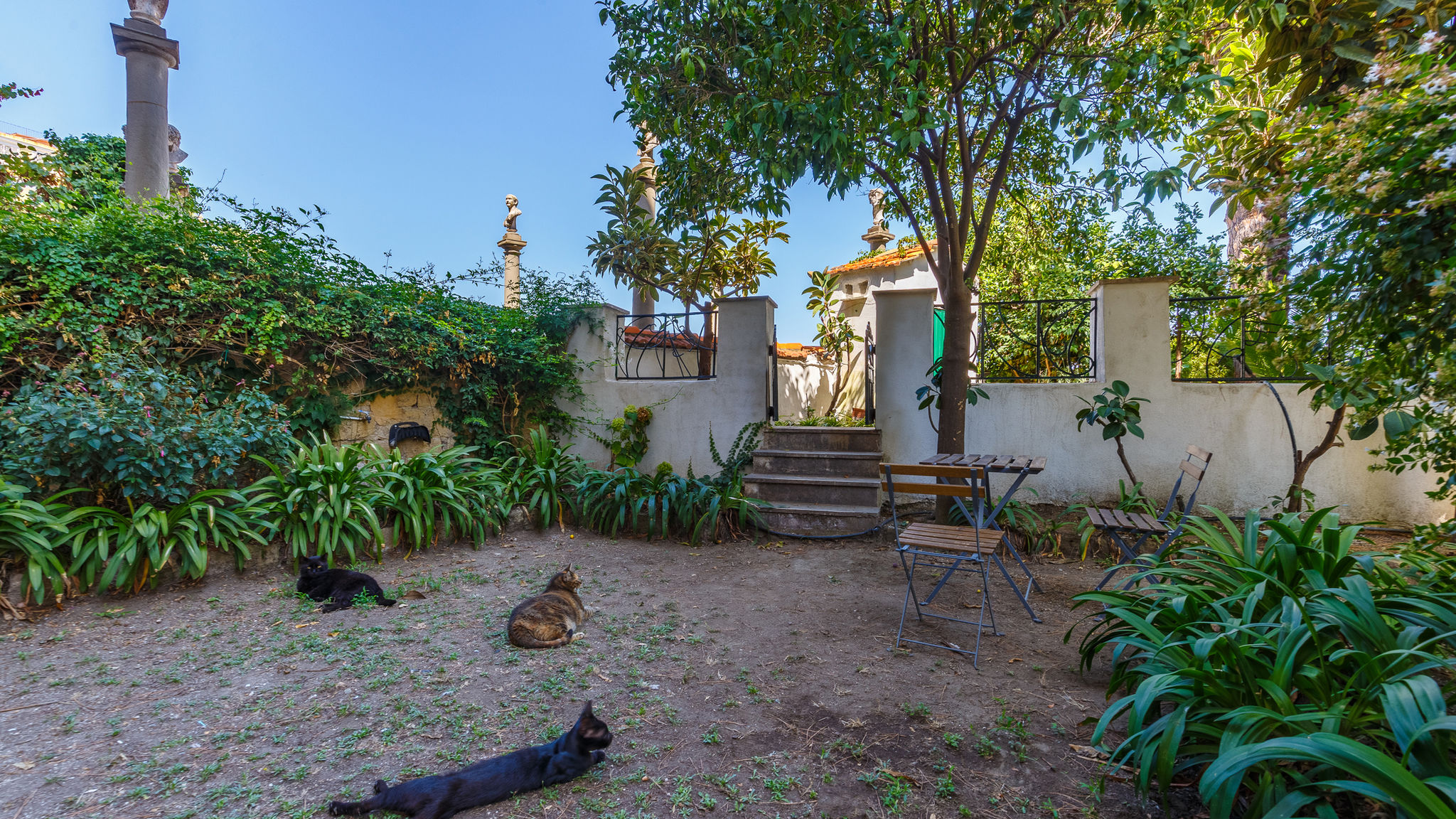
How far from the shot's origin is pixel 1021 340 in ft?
20.9

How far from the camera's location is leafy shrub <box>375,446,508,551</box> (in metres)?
4.52

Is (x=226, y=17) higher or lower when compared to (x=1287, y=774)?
higher

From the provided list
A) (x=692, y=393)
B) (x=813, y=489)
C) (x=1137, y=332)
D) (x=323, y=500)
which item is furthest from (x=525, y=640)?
(x=1137, y=332)

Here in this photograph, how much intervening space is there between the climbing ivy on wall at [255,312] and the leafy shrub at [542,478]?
58 centimetres

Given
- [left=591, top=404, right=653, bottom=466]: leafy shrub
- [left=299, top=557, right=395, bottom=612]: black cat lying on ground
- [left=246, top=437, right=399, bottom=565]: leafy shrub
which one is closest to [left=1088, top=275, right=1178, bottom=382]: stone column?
[left=591, top=404, right=653, bottom=466]: leafy shrub

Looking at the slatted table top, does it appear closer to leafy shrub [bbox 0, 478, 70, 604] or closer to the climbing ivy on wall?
the climbing ivy on wall

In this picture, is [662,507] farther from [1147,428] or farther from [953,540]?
[1147,428]

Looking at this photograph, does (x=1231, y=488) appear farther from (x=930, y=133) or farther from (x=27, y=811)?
(x=27, y=811)

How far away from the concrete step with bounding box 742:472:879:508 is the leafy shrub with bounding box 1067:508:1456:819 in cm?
307

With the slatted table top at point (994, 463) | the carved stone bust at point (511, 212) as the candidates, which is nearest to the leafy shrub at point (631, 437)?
the slatted table top at point (994, 463)

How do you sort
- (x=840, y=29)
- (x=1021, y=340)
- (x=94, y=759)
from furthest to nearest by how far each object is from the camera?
1. (x=1021, y=340)
2. (x=840, y=29)
3. (x=94, y=759)

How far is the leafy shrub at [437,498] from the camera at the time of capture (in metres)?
4.52

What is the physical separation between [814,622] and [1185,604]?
6.25 ft

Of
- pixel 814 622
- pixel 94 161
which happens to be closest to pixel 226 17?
pixel 94 161
